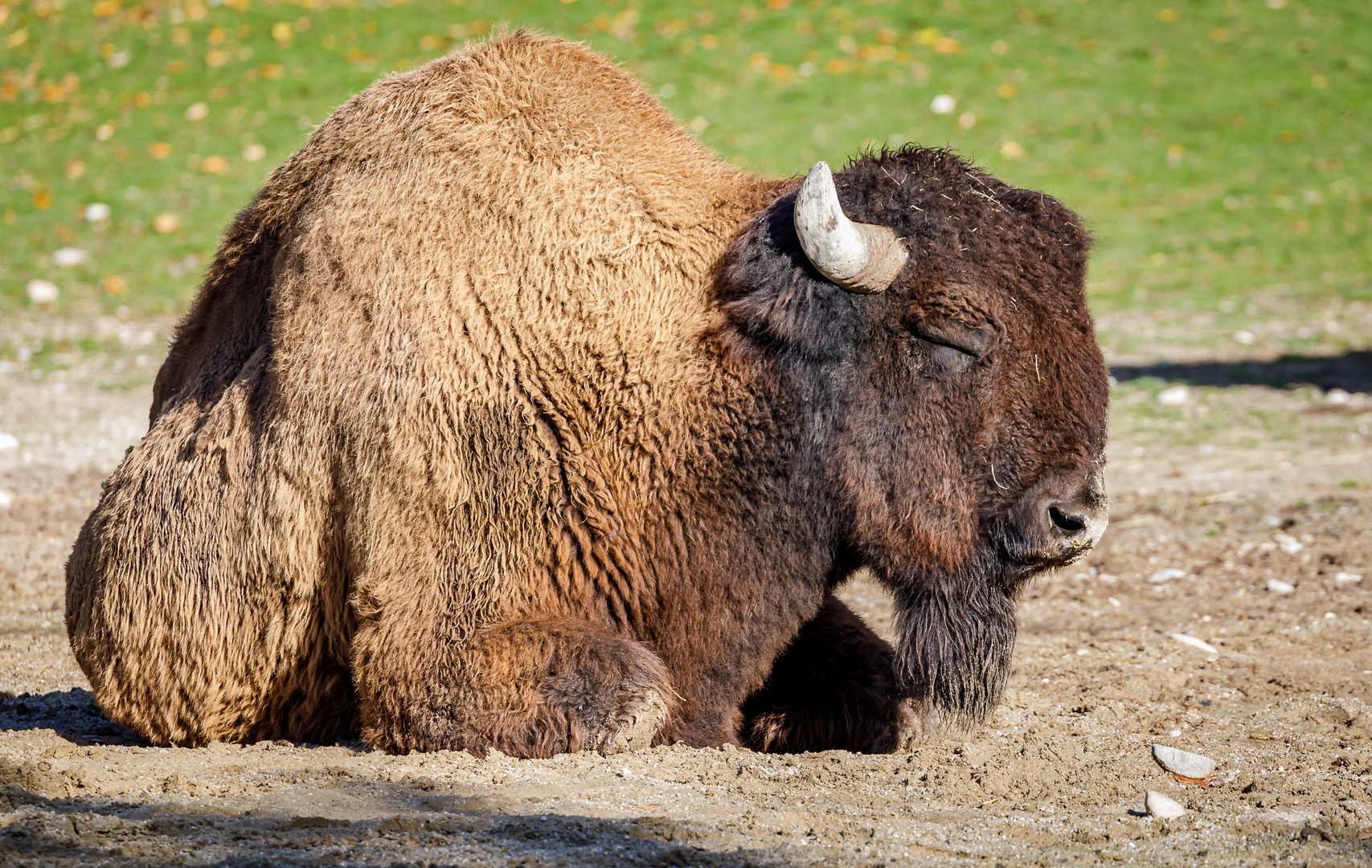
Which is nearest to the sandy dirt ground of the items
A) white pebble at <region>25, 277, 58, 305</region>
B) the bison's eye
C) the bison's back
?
the bison's back

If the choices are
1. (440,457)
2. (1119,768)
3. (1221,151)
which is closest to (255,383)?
(440,457)

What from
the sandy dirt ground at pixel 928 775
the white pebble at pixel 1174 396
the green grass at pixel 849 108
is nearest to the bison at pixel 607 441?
the sandy dirt ground at pixel 928 775

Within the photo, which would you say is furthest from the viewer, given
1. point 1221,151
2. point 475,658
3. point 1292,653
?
point 1221,151

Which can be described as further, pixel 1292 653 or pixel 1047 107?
pixel 1047 107

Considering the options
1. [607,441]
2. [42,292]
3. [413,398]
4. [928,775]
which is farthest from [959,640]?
[42,292]

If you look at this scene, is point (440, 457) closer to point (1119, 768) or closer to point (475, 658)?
point (475, 658)

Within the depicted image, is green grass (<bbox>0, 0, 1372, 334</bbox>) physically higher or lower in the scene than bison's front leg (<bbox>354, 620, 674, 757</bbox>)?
higher

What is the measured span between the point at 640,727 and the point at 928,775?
33.9 inches

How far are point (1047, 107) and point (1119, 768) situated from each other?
693 inches

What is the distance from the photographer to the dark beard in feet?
13.1

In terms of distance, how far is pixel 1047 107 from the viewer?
20031 mm

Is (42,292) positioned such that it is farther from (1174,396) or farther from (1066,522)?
(1066,522)

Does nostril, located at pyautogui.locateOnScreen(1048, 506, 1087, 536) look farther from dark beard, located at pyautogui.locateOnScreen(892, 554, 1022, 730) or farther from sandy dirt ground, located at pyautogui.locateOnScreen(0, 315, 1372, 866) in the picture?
sandy dirt ground, located at pyautogui.locateOnScreen(0, 315, 1372, 866)

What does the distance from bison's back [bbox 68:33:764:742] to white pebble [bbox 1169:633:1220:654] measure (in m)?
2.83
